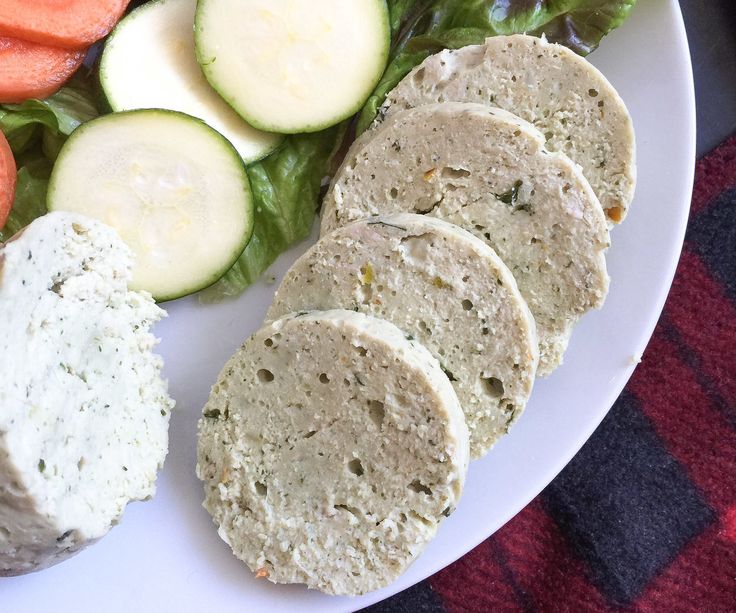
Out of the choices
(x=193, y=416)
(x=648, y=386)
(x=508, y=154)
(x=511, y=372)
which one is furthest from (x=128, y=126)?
(x=648, y=386)

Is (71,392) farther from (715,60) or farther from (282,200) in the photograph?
(715,60)

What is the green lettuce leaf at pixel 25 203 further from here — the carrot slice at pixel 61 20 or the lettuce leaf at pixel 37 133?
the carrot slice at pixel 61 20

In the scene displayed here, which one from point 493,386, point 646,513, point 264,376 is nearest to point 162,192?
point 264,376

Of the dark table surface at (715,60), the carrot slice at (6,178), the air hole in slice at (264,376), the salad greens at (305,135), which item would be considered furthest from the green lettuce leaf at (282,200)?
the dark table surface at (715,60)

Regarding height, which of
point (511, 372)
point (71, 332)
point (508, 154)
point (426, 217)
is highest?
point (508, 154)

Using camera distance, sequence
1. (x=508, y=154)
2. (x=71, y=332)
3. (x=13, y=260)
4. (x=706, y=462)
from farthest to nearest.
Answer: (x=706, y=462), (x=508, y=154), (x=71, y=332), (x=13, y=260)

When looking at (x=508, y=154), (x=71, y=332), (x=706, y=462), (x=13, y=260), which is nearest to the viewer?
(x=13, y=260)

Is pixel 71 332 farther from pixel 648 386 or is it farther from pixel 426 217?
pixel 648 386

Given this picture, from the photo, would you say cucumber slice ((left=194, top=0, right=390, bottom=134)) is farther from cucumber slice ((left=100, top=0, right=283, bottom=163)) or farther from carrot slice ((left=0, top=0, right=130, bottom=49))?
carrot slice ((left=0, top=0, right=130, bottom=49))
